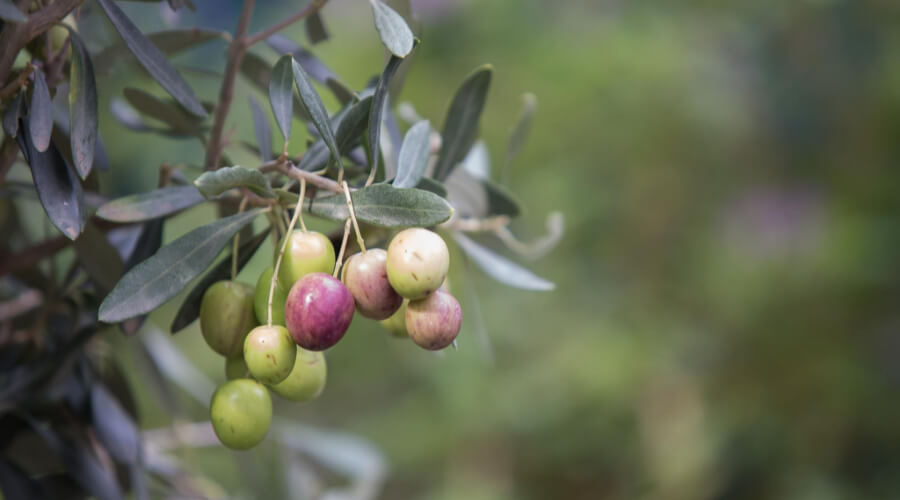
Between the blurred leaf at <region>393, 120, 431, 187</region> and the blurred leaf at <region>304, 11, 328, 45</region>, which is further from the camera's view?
the blurred leaf at <region>304, 11, 328, 45</region>

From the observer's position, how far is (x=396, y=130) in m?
0.39

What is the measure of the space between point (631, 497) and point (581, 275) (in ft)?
1.15

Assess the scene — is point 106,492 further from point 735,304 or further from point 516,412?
point 735,304

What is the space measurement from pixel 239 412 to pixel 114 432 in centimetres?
16

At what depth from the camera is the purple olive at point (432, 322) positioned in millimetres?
253

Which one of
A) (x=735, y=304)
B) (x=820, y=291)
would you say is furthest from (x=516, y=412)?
(x=820, y=291)

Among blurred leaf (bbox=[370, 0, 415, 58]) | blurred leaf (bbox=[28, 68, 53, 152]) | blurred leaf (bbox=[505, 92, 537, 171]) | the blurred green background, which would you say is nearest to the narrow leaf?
blurred leaf (bbox=[28, 68, 53, 152])

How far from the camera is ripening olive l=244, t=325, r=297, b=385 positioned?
9.9 inches

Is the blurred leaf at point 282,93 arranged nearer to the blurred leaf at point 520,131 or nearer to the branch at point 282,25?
the branch at point 282,25

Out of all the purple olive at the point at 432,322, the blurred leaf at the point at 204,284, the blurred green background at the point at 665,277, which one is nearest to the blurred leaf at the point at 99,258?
the blurred leaf at the point at 204,284

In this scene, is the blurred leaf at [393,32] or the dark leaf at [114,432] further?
the dark leaf at [114,432]

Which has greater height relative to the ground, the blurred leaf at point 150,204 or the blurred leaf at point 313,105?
the blurred leaf at point 313,105

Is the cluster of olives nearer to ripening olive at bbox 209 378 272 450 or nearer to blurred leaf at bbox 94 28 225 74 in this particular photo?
ripening olive at bbox 209 378 272 450

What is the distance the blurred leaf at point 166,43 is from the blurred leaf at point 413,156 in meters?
0.13
